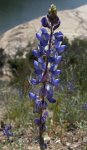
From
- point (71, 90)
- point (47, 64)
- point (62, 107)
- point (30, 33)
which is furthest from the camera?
point (30, 33)

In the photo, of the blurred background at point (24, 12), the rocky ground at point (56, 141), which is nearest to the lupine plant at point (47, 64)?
the rocky ground at point (56, 141)

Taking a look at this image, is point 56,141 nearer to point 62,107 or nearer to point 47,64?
point 62,107

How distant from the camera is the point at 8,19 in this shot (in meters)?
21.4

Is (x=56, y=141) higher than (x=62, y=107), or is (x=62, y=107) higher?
(x=62, y=107)

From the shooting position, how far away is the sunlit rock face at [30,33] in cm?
1087

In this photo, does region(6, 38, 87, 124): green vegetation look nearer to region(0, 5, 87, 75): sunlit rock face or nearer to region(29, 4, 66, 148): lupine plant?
region(0, 5, 87, 75): sunlit rock face

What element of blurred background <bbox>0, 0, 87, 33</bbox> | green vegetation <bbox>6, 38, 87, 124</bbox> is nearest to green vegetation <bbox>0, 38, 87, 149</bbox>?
green vegetation <bbox>6, 38, 87, 124</bbox>

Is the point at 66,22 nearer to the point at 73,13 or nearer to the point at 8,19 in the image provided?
the point at 73,13

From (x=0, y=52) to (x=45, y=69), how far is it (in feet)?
26.9

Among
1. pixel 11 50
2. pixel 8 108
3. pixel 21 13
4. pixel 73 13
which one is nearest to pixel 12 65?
pixel 11 50

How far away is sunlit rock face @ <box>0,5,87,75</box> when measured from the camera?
1087cm

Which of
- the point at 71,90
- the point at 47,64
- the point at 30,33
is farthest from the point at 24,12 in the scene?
the point at 47,64

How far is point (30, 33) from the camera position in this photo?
1172 centimetres

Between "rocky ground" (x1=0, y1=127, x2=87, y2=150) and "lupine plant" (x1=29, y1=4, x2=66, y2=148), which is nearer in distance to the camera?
"lupine plant" (x1=29, y1=4, x2=66, y2=148)
